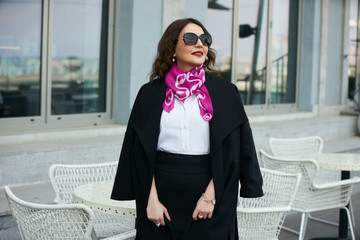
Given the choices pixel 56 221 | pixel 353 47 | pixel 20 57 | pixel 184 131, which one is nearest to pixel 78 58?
pixel 20 57

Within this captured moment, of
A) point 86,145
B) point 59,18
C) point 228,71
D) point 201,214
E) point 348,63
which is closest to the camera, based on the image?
point 201,214

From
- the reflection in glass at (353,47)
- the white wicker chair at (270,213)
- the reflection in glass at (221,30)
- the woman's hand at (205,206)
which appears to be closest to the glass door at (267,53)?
the reflection in glass at (221,30)

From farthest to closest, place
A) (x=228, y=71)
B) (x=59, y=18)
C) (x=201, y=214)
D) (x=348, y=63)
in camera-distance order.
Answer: (x=348, y=63), (x=228, y=71), (x=59, y=18), (x=201, y=214)

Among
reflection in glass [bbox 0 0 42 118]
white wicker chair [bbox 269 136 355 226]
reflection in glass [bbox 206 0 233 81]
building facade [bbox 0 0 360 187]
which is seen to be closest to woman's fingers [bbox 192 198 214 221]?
building facade [bbox 0 0 360 187]

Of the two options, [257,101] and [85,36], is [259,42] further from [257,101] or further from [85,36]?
[85,36]

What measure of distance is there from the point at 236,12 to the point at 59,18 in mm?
3349

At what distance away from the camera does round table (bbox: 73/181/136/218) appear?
3006 mm

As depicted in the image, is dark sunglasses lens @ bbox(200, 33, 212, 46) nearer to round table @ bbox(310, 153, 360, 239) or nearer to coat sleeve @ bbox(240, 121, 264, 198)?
coat sleeve @ bbox(240, 121, 264, 198)

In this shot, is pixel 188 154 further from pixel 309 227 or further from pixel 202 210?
pixel 309 227

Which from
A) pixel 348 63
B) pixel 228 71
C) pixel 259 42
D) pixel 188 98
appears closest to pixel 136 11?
pixel 228 71

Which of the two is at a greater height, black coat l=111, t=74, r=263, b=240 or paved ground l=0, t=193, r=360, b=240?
black coat l=111, t=74, r=263, b=240

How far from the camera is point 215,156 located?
7.86 feet

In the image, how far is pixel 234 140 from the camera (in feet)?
8.04

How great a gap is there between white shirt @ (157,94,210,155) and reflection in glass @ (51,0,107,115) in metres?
3.70
